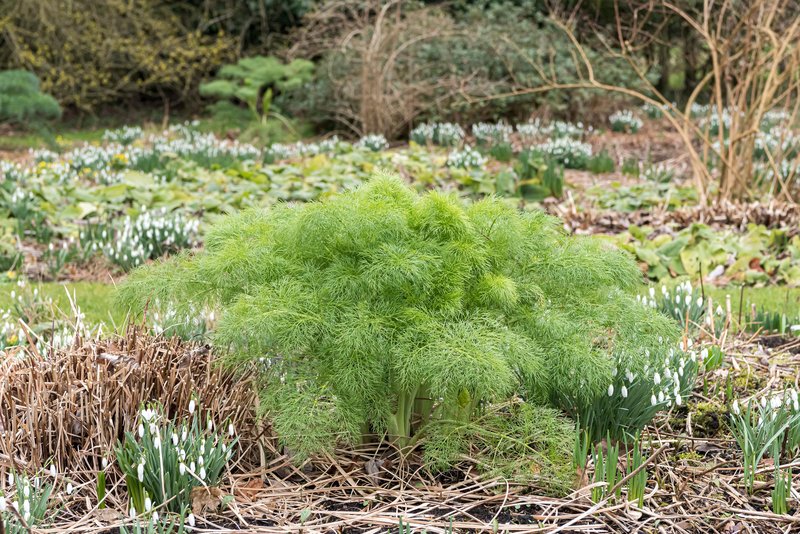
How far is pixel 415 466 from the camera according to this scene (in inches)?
120

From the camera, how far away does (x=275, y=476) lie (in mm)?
2990

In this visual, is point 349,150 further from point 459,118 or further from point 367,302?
point 367,302

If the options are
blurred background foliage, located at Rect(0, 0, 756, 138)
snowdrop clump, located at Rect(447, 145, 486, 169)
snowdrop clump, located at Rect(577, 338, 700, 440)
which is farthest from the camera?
blurred background foliage, located at Rect(0, 0, 756, 138)

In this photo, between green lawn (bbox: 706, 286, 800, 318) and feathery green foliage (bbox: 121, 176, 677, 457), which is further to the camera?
green lawn (bbox: 706, 286, 800, 318)

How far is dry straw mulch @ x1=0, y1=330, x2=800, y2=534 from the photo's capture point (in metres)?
2.71

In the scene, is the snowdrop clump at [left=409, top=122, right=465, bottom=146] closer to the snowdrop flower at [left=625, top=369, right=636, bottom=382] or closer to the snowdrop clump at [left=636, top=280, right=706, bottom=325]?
the snowdrop clump at [left=636, top=280, right=706, bottom=325]

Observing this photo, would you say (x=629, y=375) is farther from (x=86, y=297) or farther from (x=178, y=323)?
(x=86, y=297)

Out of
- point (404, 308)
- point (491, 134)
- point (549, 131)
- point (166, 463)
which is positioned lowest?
point (549, 131)

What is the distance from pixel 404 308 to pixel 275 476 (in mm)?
783

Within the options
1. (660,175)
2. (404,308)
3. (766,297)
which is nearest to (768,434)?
(404,308)

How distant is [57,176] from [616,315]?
8.01 m

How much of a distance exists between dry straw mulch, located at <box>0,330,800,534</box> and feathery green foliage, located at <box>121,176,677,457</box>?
0.20 meters

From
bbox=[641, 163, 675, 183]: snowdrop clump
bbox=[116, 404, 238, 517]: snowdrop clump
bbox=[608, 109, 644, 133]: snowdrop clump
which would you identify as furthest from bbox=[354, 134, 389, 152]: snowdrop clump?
bbox=[116, 404, 238, 517]: snowdrop clump

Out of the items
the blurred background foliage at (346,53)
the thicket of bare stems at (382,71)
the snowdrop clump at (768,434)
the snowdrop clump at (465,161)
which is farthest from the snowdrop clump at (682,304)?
the thicket of bare stems at (382,71)
